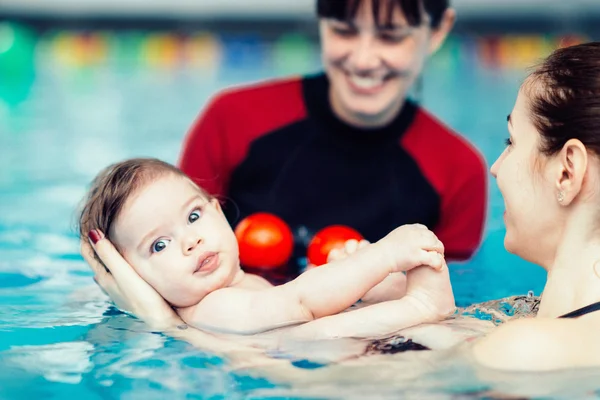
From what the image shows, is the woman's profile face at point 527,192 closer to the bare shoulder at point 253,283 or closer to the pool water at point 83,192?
the pool water at point 83,192

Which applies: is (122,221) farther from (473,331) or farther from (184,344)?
(473,331)

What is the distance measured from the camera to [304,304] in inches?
88.9

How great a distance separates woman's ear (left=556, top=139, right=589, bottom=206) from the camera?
1830 millimetres

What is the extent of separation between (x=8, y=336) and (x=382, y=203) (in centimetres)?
156

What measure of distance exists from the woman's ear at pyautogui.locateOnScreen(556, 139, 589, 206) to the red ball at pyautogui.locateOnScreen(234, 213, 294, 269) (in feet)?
4.45

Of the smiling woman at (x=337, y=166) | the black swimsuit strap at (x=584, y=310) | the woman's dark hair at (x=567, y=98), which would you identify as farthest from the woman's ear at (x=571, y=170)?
the smiling woman at (x=337, y=166)

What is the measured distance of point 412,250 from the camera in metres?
2.13

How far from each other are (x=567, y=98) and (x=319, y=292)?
0.78 meters

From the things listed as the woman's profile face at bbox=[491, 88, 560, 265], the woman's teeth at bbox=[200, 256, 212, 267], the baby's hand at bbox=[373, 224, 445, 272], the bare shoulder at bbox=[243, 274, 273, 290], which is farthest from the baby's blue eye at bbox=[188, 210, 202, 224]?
the woman's profile face at bbox=[491, 88, 560, 265]

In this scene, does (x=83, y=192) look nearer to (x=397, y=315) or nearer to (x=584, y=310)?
(x=397, y=315)

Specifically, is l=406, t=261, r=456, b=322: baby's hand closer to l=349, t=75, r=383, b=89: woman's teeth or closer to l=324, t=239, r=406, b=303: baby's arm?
l=324, t=239, r=406, b=303: baby's arm

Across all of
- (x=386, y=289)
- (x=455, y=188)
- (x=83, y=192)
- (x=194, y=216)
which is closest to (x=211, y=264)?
(x=194, y=216)

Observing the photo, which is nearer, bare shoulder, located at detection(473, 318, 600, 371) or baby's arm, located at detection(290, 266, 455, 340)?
bare shoulder, located at detection(473, 318, 600, 371)

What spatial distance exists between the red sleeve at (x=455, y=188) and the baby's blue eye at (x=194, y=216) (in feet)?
4.28
